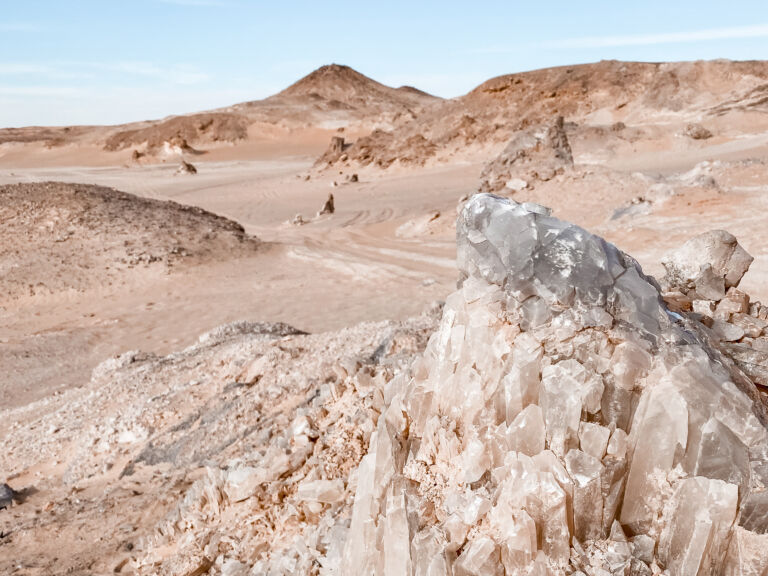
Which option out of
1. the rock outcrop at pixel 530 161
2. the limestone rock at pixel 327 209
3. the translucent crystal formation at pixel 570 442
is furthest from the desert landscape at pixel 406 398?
the limestone rock at pixel 327 209

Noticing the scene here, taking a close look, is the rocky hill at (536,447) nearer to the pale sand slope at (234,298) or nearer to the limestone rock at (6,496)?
the limestone rock at (6,496)

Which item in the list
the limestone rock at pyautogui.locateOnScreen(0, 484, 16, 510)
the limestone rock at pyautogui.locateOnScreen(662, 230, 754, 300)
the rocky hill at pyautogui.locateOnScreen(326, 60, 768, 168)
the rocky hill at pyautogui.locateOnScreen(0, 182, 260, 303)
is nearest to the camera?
the limestone rock at pyautogui.locateOnScreen(662, 230, 754, 300)

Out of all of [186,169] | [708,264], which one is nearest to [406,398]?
[708,264]

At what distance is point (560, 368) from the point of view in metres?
2.57

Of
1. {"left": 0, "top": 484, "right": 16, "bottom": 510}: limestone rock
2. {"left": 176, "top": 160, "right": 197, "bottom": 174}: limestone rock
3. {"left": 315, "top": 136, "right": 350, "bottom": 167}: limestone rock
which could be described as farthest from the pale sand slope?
{"left": 176, "top": 160, "right": 197, "bottom": 174}: limestone rock

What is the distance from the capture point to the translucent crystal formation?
2393 mm

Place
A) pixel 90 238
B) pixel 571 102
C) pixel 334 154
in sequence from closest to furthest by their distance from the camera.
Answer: pixel 90 238, pixel 571 102, pixel 334 154

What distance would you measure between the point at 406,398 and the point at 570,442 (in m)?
0.91

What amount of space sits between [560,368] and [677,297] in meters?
1.63

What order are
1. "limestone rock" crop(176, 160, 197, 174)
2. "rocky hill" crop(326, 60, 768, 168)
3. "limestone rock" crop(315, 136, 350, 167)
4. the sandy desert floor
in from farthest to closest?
"limestone rock" crop(176, 160, 197, 174) → "limestone rock" crop(315, 136, 350, 167) → "rocky hill" crop(326, 60, 768, 168) → the sandy desert floor

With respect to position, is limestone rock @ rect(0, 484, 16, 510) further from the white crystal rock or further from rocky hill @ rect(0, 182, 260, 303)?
rocky hill @ rect(0, 182, 260, 303)

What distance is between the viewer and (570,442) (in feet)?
8.30

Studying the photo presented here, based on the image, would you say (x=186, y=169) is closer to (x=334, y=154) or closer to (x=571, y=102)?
(x=334, y=154)

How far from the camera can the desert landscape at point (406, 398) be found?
2.45 meters
